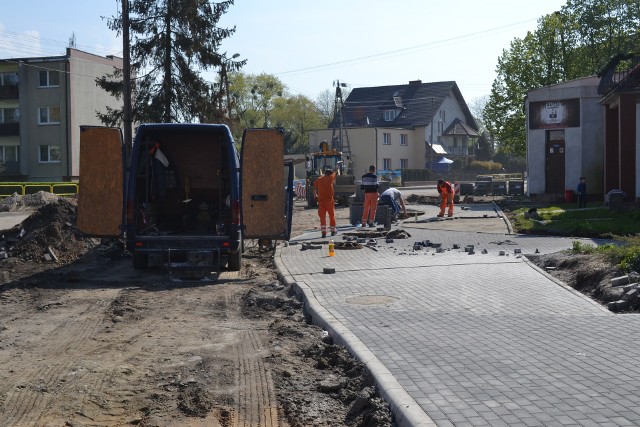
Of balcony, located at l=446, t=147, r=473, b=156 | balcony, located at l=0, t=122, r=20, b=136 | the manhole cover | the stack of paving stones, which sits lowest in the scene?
the manhole cover

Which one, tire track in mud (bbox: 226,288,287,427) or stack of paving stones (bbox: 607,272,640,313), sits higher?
stack of paving stones (bbox: 607,272,640,313)

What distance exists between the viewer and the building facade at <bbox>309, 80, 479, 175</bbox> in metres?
77.7

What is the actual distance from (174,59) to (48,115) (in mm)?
27428

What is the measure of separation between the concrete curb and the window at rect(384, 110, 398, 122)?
76703 mm

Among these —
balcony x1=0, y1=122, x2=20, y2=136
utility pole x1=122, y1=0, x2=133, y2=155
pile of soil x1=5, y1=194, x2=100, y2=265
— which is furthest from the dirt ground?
balcony x1=0, y1=122, x2=20, y2=136

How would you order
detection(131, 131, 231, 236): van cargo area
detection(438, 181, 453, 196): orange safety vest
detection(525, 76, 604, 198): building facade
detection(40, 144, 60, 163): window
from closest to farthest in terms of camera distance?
detection(131, 131, 231, 236): van cargo area, detection(438, 181, 453, 196): orange safety vest, detection(525, 76, 604, 198): building facade, detection(40, 144, 60, 163): window

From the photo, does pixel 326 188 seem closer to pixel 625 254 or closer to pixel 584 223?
pixel 584 223

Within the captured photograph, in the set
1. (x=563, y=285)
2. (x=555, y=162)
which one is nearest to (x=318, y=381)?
(x=563, y=285)

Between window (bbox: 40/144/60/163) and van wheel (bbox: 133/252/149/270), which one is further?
window (bbox: 40/144/60/163)

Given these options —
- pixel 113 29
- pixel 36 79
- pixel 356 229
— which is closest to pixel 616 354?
pixel 356 229

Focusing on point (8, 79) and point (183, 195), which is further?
point (8, 79)

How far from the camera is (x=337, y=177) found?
3775 cm

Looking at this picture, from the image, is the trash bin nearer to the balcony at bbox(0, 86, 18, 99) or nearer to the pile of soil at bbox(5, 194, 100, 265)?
the pile of soil at bbox(5, 194, 100, 265)

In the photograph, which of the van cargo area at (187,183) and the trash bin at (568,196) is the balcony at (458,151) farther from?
the van cargo area at (187,183)
